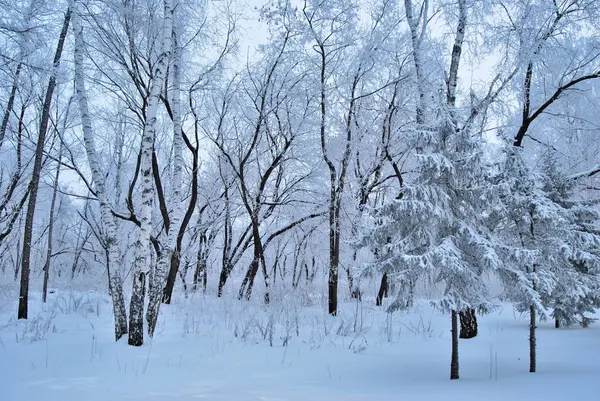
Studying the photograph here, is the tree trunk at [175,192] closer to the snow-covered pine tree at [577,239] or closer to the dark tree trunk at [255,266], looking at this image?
the dark tree trunk at [255,266]

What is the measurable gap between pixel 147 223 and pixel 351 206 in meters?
9.60

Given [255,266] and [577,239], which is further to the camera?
[255,266]

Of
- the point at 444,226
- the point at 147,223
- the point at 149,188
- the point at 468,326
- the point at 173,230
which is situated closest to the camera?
the point at 444,226

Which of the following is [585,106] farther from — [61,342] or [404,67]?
[61,342]

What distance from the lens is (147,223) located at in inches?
301

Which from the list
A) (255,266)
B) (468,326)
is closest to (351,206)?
(255,266)

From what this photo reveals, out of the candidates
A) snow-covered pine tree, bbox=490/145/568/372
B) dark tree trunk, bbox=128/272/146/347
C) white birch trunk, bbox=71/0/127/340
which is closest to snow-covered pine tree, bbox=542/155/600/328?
snow-covered pine tree, bbox=490/145/568/372

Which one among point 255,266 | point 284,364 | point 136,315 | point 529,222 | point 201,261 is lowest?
point 284,364

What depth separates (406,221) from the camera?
6148 mm

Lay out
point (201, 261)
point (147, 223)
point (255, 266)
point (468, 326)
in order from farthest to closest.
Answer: point (201, 261)
point (255, 266)
point (468, 326)
point (147, 223)

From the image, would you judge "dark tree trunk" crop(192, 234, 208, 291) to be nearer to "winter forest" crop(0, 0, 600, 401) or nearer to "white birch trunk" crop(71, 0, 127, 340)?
"winter forest" crop(0, 0, 600, 401)

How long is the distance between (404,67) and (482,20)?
464 cm

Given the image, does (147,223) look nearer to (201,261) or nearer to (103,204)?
(103,204)

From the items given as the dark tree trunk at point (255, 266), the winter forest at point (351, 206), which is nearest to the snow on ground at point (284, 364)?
the winter forest at point (351, 206)
